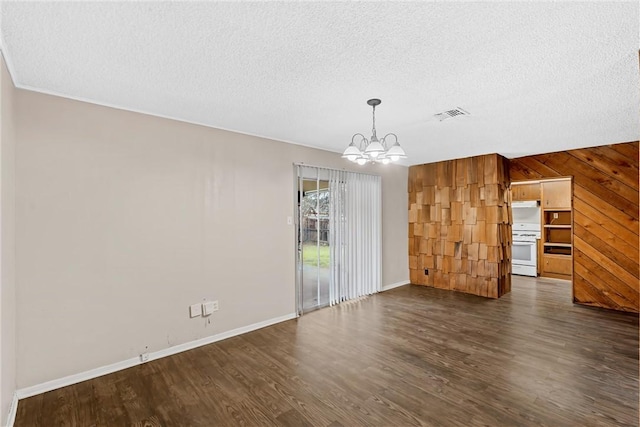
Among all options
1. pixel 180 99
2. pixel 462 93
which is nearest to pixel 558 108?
pixel 462 93

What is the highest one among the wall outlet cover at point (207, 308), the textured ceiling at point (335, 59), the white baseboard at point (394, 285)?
the textured ceiling at point (335, 59)

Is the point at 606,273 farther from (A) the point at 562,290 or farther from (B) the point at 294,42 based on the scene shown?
(B) the point at 294,42

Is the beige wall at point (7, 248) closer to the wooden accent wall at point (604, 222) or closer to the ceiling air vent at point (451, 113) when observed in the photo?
the ceiling air vent at point (451, 113)

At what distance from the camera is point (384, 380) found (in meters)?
2.58

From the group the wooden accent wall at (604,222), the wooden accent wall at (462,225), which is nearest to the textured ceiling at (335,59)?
the wooden accent wall at (604,222)

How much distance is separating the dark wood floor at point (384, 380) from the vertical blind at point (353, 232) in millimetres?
1043

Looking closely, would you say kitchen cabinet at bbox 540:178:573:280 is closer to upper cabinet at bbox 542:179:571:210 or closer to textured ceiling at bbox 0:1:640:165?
upper cabinet at bbox 542:179:571:210

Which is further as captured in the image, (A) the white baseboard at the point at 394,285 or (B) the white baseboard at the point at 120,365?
(A) the white baseboard at the point at 394,285

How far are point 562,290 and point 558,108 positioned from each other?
4192 millimetres

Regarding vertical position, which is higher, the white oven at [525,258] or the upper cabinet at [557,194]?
the upper cabinet at [557,194]

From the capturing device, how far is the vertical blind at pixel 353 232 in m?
4.75

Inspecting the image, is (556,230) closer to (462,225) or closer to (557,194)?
(557,194)

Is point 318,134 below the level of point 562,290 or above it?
above

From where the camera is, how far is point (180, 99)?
2.73m
